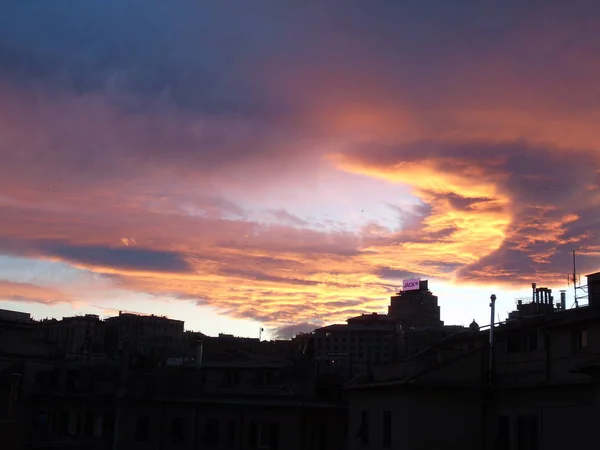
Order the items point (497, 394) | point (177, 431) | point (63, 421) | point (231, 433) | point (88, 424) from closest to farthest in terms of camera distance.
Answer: point (497, 394) < point (231, 433) < point (177, 431) < point (88, 424) < point (63, 421)

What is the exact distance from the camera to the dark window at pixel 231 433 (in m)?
57.6

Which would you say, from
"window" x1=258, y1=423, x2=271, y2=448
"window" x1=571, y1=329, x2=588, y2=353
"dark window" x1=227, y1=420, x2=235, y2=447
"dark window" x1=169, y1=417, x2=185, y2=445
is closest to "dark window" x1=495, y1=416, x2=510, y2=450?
"window" x1=571, y1=329, x2=588, y2=353

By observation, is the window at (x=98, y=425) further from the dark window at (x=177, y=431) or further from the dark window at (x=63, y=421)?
the dark window at (x=177, y=431)

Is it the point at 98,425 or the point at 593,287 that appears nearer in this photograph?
the point at 593,287

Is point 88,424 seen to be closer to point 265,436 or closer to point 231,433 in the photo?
point 231,433

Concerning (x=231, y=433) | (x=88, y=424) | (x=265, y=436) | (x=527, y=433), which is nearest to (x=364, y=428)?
(x=527, y=433)

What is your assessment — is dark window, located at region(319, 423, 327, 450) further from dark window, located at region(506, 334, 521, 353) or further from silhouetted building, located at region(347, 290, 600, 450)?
dark window, located at region(506, 334, 521, 353)

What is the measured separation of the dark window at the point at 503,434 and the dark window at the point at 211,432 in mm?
27334

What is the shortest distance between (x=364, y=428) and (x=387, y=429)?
312cm

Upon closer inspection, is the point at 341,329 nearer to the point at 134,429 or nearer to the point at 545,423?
the point at 134,429

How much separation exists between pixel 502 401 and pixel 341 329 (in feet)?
532

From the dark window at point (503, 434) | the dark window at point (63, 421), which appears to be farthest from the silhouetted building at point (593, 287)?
the dark window at point (63, 421)

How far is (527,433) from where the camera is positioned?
115 feet

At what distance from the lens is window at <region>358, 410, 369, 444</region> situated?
140 ft
